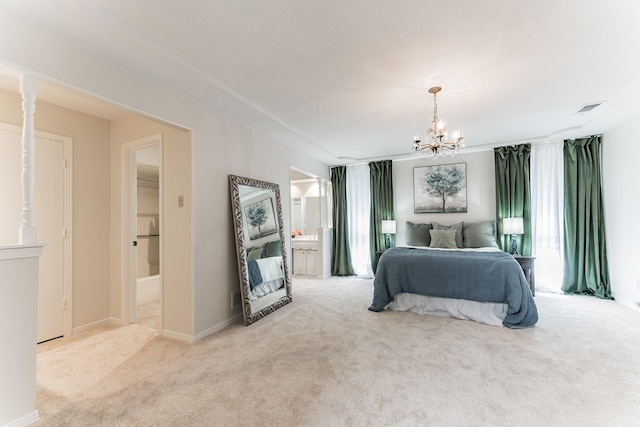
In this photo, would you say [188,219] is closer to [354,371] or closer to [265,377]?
[265,377]

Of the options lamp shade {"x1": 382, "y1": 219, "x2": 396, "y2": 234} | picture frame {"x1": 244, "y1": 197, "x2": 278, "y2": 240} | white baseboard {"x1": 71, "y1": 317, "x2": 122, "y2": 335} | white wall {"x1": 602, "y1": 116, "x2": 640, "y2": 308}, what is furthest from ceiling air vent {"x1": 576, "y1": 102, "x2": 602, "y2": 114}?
white baseboard {"x1": 71, "y1": 317, "x2": 122, "y2": 335}

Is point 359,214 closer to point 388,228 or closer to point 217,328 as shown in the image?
point 388,228

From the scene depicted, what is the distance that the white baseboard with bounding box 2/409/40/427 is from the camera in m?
1.59

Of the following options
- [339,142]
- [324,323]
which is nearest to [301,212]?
[339,142]

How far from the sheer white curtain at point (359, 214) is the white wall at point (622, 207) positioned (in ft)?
12.0

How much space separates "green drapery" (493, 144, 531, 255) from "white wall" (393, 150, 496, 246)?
18 centimetres

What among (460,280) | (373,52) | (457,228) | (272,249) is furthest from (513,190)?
(272,249)

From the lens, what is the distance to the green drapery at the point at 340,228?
598 cm

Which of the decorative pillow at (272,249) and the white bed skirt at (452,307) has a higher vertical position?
the decorative pillow at (272,249)

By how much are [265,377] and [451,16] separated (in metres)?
2.76

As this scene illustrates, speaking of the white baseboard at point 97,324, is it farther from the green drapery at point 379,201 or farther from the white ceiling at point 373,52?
the green drapery at point 379,201

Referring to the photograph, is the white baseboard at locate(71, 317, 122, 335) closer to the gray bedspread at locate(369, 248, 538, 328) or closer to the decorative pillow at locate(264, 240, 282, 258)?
the decorative pillow at locate(264, 240, 282, 258)

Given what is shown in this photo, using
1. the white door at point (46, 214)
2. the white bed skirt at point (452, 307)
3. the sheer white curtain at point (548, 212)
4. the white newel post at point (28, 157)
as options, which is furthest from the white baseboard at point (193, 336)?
the sheer white curtain at point (548, 212)

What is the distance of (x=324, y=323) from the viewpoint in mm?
3240
